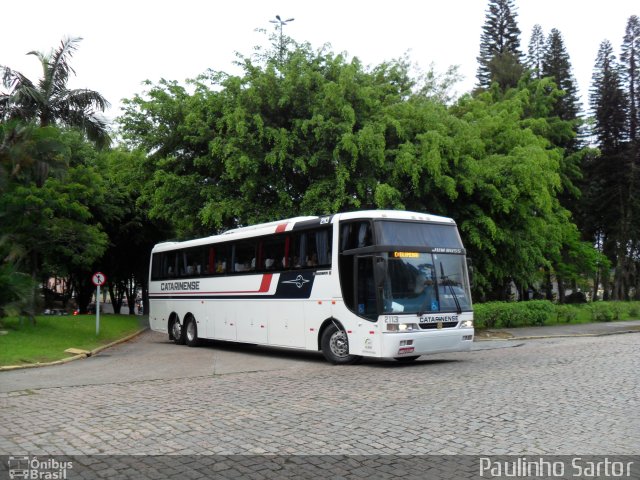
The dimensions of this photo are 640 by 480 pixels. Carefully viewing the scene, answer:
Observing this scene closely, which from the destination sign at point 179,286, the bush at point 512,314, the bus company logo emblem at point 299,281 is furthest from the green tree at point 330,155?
the bus company logo emblem at point 299,281

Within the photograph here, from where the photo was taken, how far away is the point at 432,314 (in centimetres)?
1390

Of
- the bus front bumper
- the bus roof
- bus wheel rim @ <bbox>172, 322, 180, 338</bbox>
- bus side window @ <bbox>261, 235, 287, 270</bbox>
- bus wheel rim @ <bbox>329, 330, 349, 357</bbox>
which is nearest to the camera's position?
the bus front bumper

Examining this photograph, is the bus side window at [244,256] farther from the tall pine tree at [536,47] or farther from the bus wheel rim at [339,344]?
the tall pine tree at [536,47]

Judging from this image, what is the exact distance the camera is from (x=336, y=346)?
48.3 feet

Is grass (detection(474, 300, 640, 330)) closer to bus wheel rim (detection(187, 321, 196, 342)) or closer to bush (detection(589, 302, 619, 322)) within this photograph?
bush (detection(589, 302, 619, 322))

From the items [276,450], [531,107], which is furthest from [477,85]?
[276,450]

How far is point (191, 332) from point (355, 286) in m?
9.22

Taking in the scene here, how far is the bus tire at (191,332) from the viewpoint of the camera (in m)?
21.2

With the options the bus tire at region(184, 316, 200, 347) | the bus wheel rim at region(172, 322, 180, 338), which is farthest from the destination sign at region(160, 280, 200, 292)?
the bus wheel rim at region(172, 322, 180, 338)

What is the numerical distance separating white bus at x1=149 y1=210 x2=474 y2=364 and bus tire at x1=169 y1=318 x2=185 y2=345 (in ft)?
13.7

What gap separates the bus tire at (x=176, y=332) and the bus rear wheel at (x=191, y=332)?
0.80ft

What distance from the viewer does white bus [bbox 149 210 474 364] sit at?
13594 mm

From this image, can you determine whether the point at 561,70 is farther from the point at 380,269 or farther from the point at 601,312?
the point at 380,269

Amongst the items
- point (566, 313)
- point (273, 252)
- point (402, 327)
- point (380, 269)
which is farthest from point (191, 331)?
point (566, 313)
